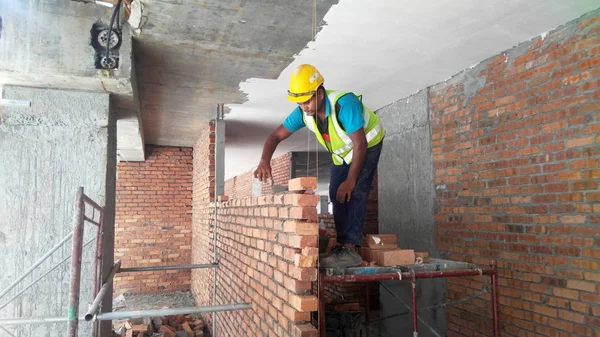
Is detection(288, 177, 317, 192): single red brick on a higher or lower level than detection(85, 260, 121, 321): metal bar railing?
higher

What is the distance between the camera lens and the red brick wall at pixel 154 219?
8969 millimetres

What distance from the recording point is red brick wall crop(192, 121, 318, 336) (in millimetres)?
2471

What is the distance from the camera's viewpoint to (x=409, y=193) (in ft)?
17.1

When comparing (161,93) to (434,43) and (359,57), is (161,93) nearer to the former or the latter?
(359,57)

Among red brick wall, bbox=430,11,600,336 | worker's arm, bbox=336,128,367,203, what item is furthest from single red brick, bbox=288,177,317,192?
red brick wall, bbox=430,11,600,336

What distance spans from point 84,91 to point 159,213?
5.94 meters

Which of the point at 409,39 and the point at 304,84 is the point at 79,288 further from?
the point at 409,39

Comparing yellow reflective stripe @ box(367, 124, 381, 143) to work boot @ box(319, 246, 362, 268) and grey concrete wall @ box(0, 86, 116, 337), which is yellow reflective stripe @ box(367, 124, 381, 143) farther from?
grey concrete wall @ box(0, 86, 116, 337)

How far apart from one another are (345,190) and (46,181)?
2548 mm

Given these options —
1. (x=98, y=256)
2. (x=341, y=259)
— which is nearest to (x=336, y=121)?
(x=341, y=259)

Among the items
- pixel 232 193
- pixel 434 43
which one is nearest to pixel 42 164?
pixel 434 43

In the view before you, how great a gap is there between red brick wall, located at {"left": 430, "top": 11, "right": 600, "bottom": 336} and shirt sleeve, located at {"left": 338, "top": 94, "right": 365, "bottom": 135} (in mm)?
1662

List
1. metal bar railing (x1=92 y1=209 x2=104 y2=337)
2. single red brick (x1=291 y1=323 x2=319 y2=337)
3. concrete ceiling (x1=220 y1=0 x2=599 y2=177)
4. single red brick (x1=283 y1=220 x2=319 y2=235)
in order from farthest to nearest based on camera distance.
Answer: metal bar railing (x1=92 y1=209 x2=104 y2=337), concrete ceiling (x1=220 y1=0 x2=599 y2=177), single red brick (x1=283 y1=220 x2=319 y2=235), single red brick (x1=291 y1=323 x2=319 y2=337)

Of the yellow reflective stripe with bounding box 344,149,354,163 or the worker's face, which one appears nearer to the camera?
the worker's face
